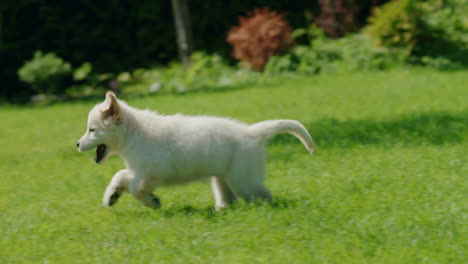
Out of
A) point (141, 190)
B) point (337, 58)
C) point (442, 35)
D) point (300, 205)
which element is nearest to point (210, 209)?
point (141, 190)

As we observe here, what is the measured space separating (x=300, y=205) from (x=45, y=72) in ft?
51.2

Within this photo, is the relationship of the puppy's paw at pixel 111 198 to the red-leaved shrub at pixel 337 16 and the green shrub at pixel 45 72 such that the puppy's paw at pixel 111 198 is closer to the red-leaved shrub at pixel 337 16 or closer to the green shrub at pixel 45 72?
the green shrub at pixel 45 72

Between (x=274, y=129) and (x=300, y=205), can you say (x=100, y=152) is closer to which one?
(x=274, y=129)

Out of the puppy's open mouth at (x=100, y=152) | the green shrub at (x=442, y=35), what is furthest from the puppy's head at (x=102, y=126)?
the green shrub at (x=442, y=35)

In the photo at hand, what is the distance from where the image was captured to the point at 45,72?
1997 centimetres

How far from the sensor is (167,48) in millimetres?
22812

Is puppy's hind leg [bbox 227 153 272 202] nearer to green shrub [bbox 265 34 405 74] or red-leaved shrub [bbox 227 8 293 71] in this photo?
green shrub [bbox 265 34 405 74]

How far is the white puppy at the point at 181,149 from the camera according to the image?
6.01 meters

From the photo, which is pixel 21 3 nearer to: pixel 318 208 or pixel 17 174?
pixel 17 174

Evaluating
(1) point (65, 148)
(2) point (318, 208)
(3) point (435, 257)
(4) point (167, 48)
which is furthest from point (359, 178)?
(4) point (167, 48)

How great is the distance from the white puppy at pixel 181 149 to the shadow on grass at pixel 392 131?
326cm

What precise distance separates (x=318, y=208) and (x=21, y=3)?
18563 millimetres

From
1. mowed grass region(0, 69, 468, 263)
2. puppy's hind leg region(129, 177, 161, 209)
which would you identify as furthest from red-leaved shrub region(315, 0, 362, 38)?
puppy's hind leg region(129, 177, 161, 209)

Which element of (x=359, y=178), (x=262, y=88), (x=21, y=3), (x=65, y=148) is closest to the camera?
(x=359, y=178)
